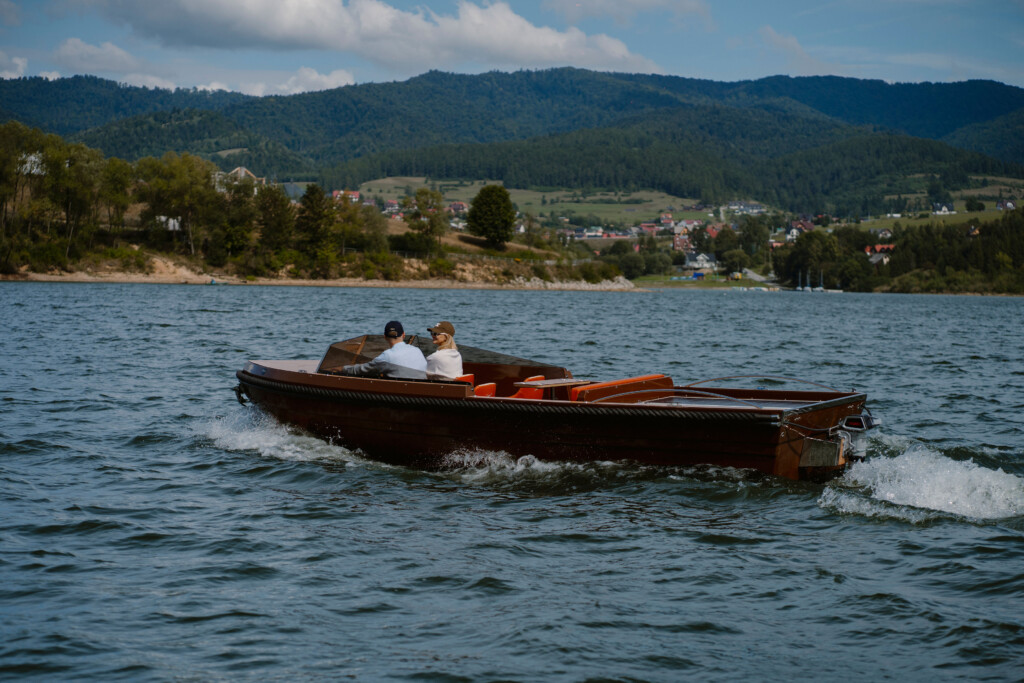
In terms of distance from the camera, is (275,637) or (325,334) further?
(325,334)

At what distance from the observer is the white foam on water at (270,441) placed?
11.2 m

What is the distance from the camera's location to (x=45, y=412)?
14.2m

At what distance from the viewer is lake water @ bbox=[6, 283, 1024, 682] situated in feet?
18.3

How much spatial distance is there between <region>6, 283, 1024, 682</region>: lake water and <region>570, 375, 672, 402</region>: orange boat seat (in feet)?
3.29

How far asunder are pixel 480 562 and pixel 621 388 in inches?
163

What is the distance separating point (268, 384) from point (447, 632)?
680 centimetres

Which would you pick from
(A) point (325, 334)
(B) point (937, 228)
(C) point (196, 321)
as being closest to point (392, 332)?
(A) point (325, 334)

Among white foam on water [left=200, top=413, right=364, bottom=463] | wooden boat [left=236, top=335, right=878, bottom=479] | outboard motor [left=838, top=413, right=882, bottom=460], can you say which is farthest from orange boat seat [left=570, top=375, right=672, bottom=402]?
white foam on water [left=200, top=413, right=364, bottom=463]

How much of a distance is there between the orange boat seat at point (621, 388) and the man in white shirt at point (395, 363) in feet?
6.59

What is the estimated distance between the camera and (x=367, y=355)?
12062 millimetres

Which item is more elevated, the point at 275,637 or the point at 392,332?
the point at 392,332

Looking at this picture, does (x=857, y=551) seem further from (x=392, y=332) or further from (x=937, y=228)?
(x=937, y=228)

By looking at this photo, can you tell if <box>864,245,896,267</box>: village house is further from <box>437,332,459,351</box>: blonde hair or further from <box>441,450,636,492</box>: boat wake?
<box>441,450,636,492</box>: boat wake


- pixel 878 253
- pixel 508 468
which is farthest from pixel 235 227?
pixel 878 253
